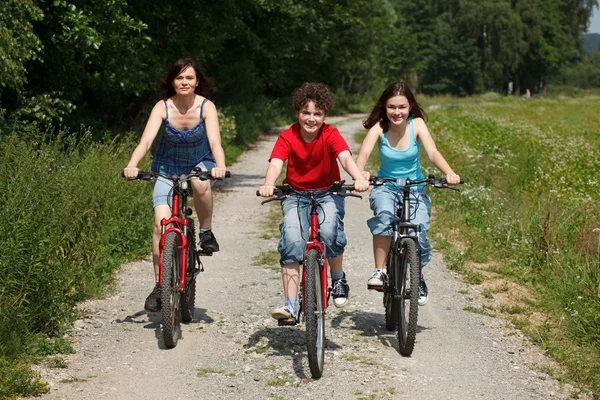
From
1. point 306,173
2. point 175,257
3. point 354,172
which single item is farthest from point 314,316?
point 175,257

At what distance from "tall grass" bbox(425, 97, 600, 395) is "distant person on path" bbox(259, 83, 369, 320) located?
1889 mm

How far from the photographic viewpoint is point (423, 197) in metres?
6.59

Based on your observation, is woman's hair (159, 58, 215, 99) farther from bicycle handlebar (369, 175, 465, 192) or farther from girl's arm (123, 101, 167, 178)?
bicycle handlebar (369, 175, 465, 192)

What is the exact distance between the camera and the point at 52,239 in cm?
700

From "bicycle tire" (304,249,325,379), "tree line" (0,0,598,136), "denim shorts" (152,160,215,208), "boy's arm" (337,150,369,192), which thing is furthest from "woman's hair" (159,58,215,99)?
"tree line" (0,0,598,136)

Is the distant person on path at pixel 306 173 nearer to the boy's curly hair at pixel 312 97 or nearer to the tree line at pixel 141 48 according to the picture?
the boy's curly hair at pixel 312 97

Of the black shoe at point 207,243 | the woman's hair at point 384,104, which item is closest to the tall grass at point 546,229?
the woman's hair at point 384,104

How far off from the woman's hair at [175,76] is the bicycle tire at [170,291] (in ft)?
4.02

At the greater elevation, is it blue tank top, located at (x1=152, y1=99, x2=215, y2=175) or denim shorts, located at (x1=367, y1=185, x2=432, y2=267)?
blue tank top, located at (x1=152, y1=99, x2=215, y2=175)

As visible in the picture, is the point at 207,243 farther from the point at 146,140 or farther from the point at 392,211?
the point at 392,211

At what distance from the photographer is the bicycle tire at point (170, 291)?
19.5 feet

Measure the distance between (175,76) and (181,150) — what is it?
1.85ft

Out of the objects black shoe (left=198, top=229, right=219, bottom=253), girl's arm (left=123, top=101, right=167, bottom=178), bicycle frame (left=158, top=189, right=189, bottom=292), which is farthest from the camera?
black shoe (left=198, top=229, right=219, bottom=253)

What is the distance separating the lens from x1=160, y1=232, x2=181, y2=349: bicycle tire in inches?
234
